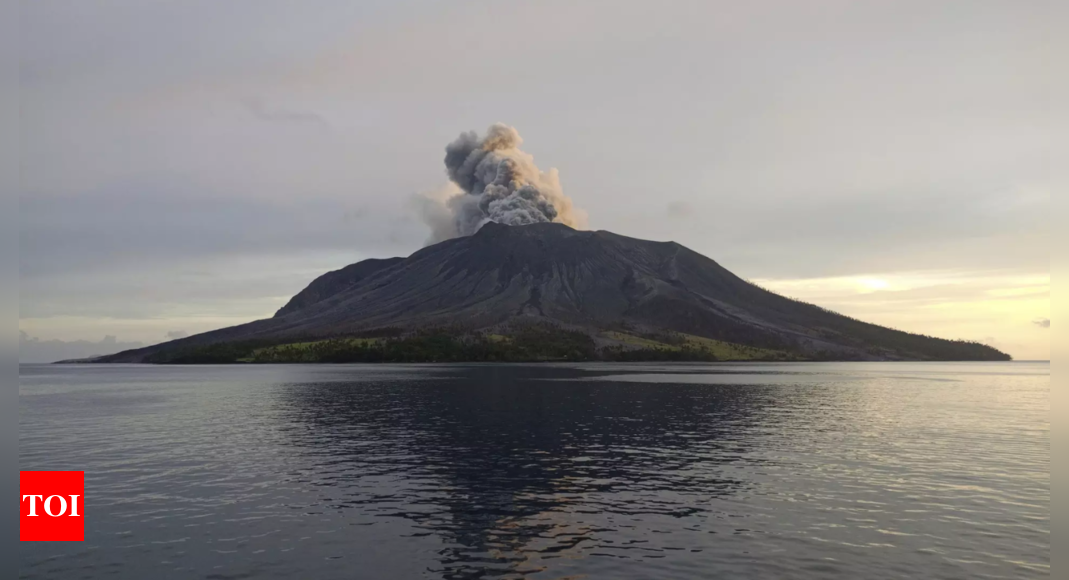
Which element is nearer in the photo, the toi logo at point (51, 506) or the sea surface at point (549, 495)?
the sea surface at point (549, 495)

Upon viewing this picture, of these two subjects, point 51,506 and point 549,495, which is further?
point 549,495

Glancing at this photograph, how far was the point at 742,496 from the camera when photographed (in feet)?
124

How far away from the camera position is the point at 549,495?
3784 centimetres

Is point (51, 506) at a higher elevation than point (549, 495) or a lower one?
higher

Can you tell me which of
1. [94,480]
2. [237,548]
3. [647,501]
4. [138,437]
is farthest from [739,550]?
[138,437]

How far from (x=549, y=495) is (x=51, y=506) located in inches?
1037

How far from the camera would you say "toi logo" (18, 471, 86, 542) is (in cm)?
3123

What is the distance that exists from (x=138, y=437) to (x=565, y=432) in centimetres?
3784

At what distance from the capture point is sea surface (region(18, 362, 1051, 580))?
27000 mm

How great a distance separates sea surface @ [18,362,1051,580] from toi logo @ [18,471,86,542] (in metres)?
0.87

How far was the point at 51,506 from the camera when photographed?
3650cm

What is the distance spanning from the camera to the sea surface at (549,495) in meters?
27.0

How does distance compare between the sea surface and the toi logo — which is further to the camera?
the toi logo

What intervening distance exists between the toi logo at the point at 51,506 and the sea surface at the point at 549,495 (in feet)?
2.85
